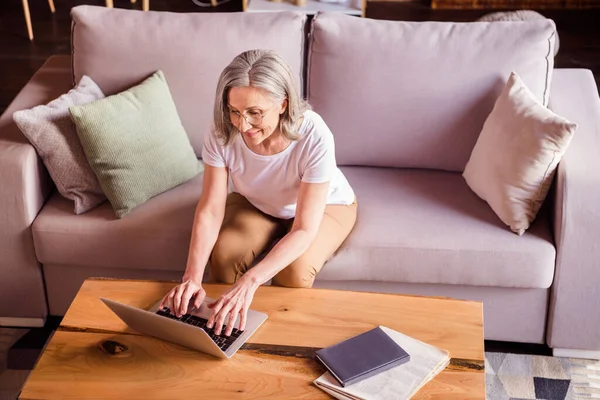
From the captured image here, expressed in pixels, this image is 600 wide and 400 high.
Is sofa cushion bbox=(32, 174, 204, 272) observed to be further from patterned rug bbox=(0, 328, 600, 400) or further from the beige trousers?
patterned rug bbox=(0, 328, 600, 400)

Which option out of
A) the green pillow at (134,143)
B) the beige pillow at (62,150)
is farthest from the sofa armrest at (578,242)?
the beige pillow at (62,150)

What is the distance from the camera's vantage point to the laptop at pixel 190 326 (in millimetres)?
1886

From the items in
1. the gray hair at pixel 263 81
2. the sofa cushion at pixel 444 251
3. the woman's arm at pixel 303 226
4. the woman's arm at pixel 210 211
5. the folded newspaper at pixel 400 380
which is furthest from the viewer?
the sofa cushion at pixel 444 251

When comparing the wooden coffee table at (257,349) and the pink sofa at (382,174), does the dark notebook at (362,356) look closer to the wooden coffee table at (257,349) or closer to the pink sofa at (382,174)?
the wooden coffee table at (257,349)

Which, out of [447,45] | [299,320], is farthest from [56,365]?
[447,45]

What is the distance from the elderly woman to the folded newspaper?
12.1 inches

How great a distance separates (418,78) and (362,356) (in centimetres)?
112

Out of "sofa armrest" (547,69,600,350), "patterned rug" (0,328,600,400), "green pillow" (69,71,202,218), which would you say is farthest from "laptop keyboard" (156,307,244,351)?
"sofa armrest" (547,69,600,350)

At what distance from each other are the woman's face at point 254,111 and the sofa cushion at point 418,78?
600 millimetres

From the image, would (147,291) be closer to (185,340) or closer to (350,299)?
(185,340)

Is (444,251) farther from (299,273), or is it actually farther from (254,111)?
(254,111)

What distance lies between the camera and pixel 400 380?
6.07ft

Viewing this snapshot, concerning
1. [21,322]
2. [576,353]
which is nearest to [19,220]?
[21,322]

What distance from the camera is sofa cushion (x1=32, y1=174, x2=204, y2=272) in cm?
256
